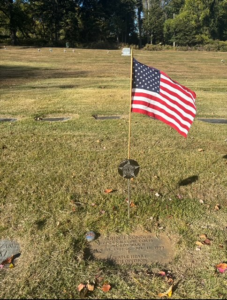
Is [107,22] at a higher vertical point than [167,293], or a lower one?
higher

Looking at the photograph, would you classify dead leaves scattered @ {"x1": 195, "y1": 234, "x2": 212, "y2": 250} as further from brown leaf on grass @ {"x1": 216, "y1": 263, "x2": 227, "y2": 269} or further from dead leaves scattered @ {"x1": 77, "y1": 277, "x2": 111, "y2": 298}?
dead leaves scattered @ {"x1": 77, "y1": 277, "x2": 111, "y2": 298}

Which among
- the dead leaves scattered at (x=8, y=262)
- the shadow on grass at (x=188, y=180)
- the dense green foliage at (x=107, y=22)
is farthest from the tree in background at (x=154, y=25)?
the dead leaves scattered at (x=8, y=262)

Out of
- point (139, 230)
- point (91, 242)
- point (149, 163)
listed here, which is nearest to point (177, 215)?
point (139, 230)

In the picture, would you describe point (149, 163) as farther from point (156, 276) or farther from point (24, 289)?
point (24, 289)

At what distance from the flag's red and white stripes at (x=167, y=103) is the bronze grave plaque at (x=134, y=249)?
137cm

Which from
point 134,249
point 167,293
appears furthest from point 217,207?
point 167,293

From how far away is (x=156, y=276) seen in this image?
2.58 m

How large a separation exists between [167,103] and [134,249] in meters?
1.69

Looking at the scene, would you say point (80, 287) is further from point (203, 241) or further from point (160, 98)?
point (160, 98)

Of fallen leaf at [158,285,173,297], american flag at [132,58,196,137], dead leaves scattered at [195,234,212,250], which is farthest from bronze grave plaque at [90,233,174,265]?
american flag at [132,58,196,137]

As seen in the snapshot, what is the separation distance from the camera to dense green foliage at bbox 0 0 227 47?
40.8 m

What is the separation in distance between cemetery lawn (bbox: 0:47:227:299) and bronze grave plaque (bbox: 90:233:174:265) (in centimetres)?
8

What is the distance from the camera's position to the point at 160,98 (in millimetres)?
3453

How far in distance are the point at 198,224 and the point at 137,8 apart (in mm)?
63367
